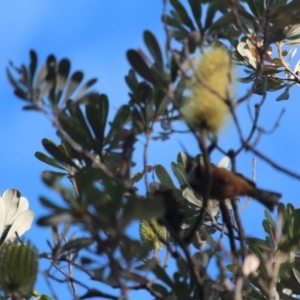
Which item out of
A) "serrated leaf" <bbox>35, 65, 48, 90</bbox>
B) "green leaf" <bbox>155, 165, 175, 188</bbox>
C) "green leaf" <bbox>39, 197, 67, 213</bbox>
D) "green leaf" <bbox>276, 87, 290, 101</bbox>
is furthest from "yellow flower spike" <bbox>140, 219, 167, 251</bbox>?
"green leaf" <bbox>276, 87, 290, 101</bbox>

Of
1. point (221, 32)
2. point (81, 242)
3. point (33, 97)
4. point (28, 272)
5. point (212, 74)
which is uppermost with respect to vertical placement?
point (221, 32)

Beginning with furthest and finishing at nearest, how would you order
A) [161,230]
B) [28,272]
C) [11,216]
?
[11,216] < [161,230] < [28,272]

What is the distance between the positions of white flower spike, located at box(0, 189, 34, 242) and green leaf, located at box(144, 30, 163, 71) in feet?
3.28

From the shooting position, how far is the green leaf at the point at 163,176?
2.84 metres

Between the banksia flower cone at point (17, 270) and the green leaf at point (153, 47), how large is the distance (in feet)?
1.70

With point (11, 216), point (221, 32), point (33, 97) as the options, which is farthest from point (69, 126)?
point (11, 216)

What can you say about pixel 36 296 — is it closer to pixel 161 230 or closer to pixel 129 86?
pixel 161 230

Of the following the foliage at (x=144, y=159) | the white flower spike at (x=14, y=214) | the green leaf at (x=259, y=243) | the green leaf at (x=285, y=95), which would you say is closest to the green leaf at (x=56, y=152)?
the foliage at (x=144, y=159)

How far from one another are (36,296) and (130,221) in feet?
5.78

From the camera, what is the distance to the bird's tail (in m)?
1.85

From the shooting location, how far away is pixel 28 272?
5.19ft

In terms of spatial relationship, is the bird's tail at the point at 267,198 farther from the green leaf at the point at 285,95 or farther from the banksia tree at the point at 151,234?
Result: the green leaf at the point at 285,95

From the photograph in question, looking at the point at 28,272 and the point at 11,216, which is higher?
the point at 11,216

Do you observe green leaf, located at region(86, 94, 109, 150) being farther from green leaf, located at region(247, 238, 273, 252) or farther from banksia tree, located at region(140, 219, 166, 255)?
green leaf, located at region(247, 238, 273, 252)
